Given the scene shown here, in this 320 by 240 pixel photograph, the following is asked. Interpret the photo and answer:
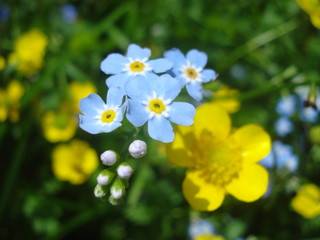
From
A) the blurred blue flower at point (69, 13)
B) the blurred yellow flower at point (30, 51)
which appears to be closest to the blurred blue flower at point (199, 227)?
the blurred yellow flower at point (30, 51)

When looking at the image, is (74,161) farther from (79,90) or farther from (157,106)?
(157,106)

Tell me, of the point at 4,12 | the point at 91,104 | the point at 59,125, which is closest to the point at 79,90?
the point at 59,125

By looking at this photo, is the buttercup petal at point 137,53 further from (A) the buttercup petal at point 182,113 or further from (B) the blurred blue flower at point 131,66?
(A) the buttercup petal at point 182,113

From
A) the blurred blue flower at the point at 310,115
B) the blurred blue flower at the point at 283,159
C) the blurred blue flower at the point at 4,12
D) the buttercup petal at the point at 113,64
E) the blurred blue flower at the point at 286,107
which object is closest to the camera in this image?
the buttercup petal at the point at 113,64

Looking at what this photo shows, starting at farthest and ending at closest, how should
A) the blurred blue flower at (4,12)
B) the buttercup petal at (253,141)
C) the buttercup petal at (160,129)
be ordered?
1. the blurred blue flower at (4,12)
2. the buttercup petal at (253,141)
3. the buttercup petal at (160,129)

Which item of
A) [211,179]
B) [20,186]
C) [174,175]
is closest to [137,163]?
[174,175]
